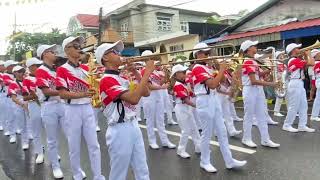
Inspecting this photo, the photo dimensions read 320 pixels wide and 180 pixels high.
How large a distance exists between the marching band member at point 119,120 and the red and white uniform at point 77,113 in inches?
48.6

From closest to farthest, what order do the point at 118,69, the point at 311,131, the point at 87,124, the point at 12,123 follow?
the point at 118,69 → the point at 87,124 → the point at 311,131 → the point at 12,123

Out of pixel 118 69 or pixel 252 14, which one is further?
pixel 252 14

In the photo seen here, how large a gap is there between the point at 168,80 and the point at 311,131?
3.27m

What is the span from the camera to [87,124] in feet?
17.7

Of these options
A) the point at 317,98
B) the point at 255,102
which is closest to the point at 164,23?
the point at 317,98

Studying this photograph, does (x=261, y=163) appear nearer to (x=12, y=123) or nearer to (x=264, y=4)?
(x=12, y=123)

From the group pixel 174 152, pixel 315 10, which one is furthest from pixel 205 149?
pixel 315 10

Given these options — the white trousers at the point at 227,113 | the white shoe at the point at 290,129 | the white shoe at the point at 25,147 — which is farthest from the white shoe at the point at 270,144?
the white shoe at the point at 25,147

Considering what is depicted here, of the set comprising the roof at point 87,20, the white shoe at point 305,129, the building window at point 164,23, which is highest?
the roof at point 87,20

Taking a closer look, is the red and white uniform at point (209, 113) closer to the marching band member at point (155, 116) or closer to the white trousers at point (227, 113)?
the marching band member at point (155, 116)

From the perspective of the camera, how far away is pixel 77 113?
5340 millimetres

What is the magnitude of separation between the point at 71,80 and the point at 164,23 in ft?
102

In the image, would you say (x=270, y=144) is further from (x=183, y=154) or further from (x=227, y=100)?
(x=227, y=100)

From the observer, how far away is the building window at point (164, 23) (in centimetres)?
3547
